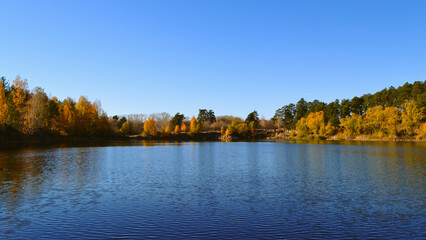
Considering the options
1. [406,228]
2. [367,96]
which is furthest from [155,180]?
[367,96]

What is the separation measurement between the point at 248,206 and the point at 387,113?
126318 mm

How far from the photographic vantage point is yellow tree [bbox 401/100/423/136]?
10989 cm

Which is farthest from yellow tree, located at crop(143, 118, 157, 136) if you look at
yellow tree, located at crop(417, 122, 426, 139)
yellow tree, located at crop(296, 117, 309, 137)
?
yellow tree, located at crop(417, 122, 426, 139)

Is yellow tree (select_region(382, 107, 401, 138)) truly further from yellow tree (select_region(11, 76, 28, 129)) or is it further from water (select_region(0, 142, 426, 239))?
yellow tree (select_region(11, 76, 28, 129))

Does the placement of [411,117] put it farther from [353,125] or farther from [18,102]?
[18,102]

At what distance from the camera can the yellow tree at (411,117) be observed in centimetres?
10989

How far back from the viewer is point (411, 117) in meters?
112

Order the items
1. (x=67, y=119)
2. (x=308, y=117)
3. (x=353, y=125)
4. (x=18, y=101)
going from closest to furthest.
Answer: (x=18, y=101)
(x=67, y=119)
(x=353, y=125)
(x=308, y=117)

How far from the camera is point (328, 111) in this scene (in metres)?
158

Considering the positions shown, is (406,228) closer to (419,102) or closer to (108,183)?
(108,183)

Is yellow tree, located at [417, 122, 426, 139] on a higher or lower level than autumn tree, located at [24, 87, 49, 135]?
lower

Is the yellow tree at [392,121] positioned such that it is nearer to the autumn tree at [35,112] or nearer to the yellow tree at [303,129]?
the yellow tree at [303,129]

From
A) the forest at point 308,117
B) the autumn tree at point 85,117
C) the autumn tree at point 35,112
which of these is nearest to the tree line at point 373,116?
the forest at point 308,117

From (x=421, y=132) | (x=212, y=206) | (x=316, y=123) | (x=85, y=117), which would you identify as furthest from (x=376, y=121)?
(x=212, y=206)
